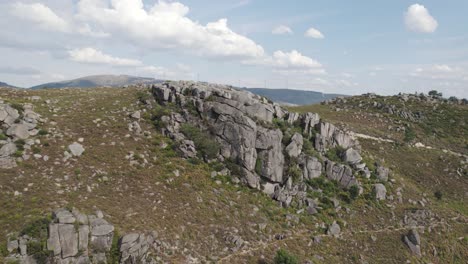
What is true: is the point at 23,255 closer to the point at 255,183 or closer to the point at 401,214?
the point at 255,183

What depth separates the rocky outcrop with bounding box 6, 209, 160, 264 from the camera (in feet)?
71.5

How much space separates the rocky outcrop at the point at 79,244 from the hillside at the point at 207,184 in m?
0.18

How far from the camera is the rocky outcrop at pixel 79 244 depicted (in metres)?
21.8

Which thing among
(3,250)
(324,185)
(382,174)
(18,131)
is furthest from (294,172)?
(18,131)

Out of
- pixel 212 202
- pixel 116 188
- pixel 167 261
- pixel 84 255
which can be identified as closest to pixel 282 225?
pixel 212 202

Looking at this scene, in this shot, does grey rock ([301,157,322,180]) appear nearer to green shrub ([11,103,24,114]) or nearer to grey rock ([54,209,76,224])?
grey rock ([54,209,76,224])

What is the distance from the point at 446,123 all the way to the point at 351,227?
7329 centimetres

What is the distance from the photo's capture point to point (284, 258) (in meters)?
29.2

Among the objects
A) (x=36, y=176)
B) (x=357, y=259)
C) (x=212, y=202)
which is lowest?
(x=357, y=259)

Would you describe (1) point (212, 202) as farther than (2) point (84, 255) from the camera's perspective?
Yes

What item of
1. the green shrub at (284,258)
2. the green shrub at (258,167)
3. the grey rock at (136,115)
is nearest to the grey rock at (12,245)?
the green shrub at (284,258)

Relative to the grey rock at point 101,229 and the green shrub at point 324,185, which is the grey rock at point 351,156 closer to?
the green shrub at point 324,185

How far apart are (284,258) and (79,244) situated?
17724 millimetres

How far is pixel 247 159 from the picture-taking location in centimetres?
3850
